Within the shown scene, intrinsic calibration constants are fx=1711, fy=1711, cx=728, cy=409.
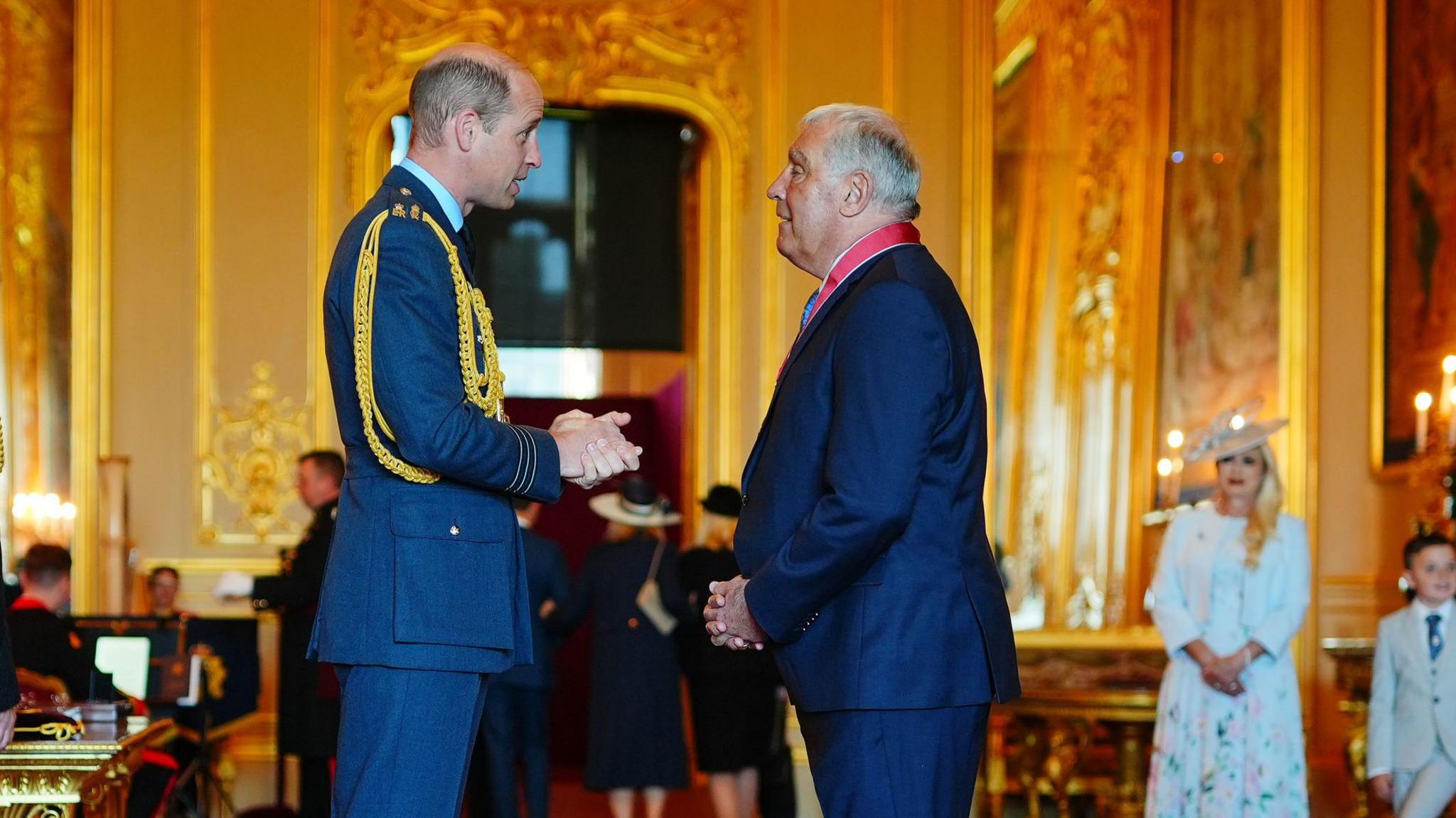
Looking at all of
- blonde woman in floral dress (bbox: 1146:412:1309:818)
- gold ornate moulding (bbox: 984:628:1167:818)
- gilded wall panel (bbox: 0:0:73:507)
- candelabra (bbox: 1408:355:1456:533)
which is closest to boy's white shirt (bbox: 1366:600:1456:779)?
blonde woman in floral dress (bbox: 1146:412:1309:818)

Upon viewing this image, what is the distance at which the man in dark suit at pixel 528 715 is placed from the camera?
277 inches

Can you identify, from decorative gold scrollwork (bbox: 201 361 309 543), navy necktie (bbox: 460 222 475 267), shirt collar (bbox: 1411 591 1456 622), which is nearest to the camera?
navy necktie (bbox: 460 222 475 267)

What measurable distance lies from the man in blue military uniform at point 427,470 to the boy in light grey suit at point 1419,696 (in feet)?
13.2

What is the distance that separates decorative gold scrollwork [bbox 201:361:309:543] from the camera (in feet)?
28.1

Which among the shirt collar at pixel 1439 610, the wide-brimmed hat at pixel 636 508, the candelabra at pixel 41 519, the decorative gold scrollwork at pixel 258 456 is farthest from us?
the decorative gold scrollwork at pixel 258 456

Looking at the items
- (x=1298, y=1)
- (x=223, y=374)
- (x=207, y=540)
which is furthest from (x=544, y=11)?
(x=1298, y=1)

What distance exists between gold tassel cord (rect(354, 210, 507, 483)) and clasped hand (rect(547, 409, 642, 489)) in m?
0.15

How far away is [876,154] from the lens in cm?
314

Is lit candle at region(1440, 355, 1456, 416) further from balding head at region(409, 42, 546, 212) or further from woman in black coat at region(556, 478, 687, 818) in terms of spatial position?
balding head at region(409, 42, 546, 212)

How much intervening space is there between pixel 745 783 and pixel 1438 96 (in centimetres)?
455

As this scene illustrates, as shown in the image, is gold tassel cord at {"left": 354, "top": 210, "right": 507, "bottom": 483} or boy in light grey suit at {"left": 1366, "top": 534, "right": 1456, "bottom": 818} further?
boy in light grey suit at {"left": 1366, "top": 534, "right": 1456, "bottom": 818}

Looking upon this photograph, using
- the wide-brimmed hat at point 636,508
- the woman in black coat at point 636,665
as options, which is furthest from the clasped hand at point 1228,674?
the wide-brimmed hat at point 636,508

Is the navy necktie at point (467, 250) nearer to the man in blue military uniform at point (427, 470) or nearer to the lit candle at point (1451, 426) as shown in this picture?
the man in blue military uniform at point (427, 470)

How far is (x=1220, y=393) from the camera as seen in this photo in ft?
29.5
